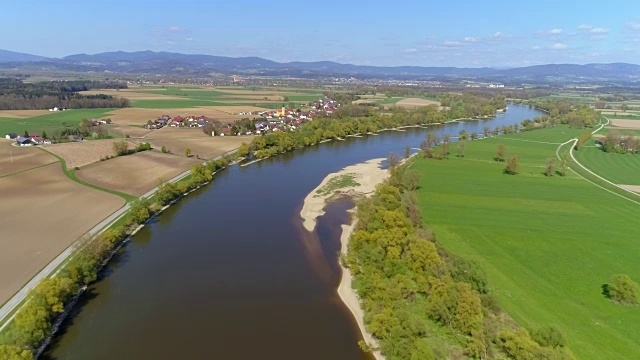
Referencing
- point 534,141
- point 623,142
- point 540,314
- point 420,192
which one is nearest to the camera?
point 540,314

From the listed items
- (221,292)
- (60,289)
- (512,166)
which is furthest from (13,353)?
(512,166)

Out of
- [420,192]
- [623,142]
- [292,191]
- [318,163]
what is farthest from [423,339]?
[623,142]

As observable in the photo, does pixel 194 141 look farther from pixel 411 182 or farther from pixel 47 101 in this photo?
pixel 47 101

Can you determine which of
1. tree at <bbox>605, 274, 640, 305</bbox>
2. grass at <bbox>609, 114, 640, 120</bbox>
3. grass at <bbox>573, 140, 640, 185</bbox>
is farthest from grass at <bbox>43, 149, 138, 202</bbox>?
grass at <bbox>609, 114, 640, 120</bbox>

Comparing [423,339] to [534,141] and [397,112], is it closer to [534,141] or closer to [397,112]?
[534,141]

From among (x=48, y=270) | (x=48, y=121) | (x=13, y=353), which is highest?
(x=48, y=121)
